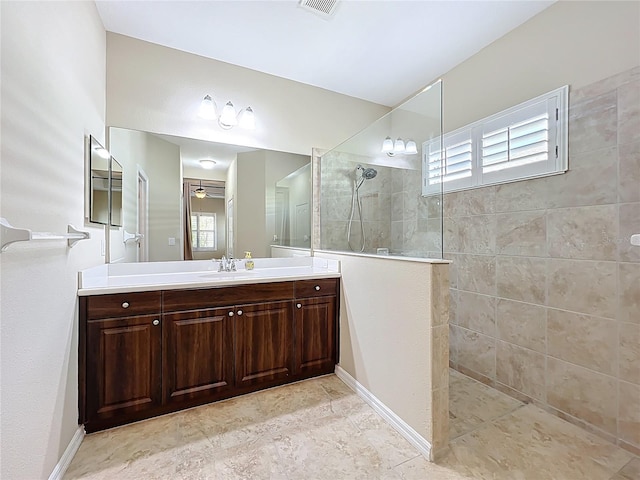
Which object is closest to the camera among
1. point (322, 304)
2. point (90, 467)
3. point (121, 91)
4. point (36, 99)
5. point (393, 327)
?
point (36, 99)

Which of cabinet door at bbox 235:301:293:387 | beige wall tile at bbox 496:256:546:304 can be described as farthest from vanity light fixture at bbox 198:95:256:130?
beige wall tile at bbox 496:256:546:304

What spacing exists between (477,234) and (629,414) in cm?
128

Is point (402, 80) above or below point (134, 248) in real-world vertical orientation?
above

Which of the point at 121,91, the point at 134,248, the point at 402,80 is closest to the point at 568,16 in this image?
the point at 402,80

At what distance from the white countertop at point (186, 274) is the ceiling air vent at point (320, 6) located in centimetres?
175

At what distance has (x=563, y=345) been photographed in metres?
1.74

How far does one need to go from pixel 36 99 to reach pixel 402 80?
8.64ft

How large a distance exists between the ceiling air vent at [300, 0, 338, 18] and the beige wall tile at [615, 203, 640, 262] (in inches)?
79.4

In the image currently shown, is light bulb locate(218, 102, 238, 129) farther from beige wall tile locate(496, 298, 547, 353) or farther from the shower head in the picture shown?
beige wall tile locate(496, 298, 547, 353)

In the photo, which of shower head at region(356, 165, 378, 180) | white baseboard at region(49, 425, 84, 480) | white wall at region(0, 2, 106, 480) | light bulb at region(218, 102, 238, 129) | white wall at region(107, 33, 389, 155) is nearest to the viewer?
white wall at region(0, 2, 106, 480)

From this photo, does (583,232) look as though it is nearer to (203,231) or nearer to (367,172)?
(367,172)

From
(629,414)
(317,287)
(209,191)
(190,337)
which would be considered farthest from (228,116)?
(629,414)

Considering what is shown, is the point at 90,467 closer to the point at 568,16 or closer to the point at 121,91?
the point at 121,91

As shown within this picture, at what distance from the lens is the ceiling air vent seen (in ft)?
5.86
